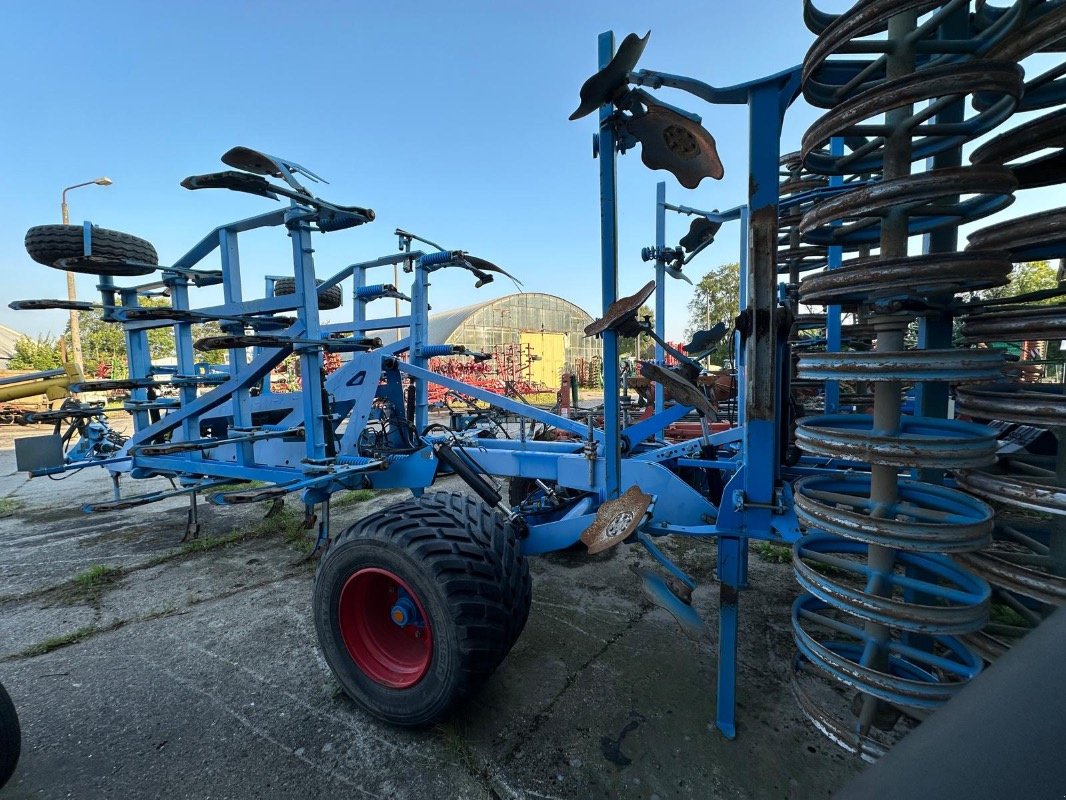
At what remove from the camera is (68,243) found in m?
3.90

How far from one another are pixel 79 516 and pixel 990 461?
8.26 metres

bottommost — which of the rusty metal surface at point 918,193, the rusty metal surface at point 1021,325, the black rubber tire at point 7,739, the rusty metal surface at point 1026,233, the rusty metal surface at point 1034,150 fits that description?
the black rubber tire at point 7,739

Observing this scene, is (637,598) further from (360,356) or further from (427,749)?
(360,356)

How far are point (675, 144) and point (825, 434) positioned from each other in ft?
4.33

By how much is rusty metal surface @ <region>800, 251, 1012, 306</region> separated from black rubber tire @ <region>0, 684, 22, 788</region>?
3.24 metres

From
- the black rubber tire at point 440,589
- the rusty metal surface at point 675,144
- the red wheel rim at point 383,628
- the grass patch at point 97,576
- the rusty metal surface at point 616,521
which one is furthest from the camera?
the grass patch at point 97,576

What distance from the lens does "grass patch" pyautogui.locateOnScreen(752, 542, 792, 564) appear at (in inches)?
162

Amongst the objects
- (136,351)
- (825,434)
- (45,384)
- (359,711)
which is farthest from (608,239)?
(45,384)

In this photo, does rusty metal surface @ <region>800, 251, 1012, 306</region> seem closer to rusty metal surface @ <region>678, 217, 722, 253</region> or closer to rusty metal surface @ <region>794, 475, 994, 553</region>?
rusty metal surface @ <region>794, 475, 994, 553</region>

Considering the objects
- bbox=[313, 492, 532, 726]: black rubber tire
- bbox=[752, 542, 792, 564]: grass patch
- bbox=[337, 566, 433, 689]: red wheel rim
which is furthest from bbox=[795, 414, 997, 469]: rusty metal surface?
bbox=[752, 542, 792, 564]: grass patch

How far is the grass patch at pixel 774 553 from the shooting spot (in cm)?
411

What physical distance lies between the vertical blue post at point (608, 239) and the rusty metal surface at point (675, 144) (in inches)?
4.2

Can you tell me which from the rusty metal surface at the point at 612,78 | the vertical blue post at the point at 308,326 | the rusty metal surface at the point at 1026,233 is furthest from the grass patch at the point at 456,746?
the rusty metal surface at the point at 612,78

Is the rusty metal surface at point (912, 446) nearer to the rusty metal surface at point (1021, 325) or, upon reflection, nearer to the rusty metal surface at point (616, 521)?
the rusty metal surface at point (1021, 325)
